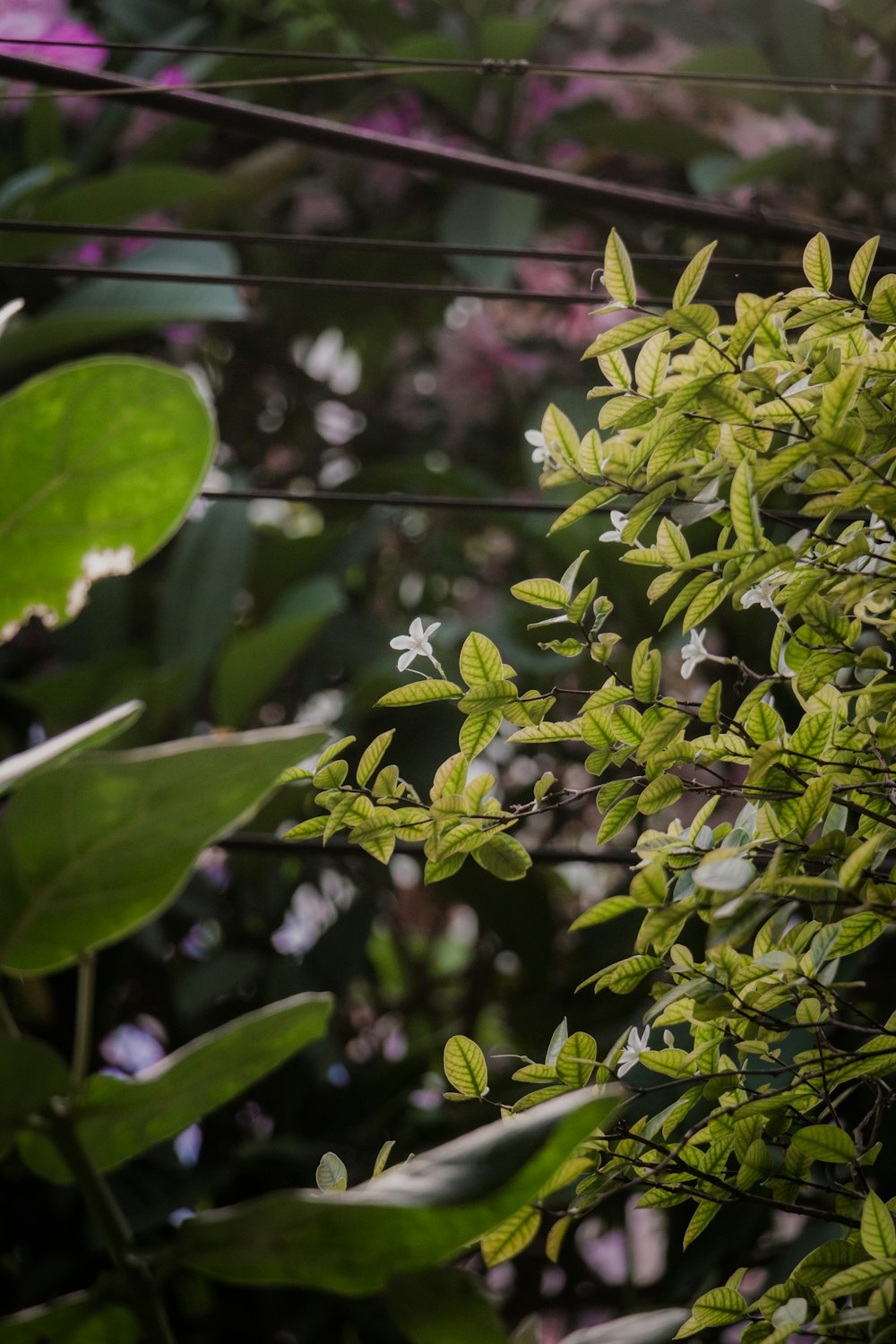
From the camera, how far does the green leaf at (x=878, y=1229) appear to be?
499mm

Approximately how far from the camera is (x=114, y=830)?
280 mm

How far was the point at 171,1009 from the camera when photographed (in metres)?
1.93

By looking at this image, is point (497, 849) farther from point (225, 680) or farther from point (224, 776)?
point (225, 680)

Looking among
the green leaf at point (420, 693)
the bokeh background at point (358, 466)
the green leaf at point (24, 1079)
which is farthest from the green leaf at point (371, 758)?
the bokeh background at point (358, 466)

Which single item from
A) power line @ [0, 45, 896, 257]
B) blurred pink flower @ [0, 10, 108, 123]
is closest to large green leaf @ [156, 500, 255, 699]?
blurred pink flower @ [0, 10, 108, 123]

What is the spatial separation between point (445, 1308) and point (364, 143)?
785mm

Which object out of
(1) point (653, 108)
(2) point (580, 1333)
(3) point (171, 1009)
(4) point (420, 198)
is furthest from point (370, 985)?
(2) point (580, 1333)

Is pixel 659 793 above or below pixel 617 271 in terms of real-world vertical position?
below

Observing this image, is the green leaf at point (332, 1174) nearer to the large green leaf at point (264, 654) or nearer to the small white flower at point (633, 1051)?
the small white flower at point (633, 1051)

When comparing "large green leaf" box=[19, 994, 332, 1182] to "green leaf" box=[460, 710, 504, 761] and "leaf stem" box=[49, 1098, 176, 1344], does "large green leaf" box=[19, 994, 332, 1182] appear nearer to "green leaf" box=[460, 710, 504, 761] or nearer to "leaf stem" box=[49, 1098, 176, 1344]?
"leaf stem" box=[49, 1098, 176, 1344]

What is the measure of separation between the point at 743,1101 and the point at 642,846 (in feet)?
0.50

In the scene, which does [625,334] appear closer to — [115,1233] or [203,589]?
[115,1233]

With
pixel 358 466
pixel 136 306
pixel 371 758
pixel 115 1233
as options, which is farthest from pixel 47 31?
pixel 115 1233

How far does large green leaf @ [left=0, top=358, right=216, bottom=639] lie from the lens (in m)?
0.31
